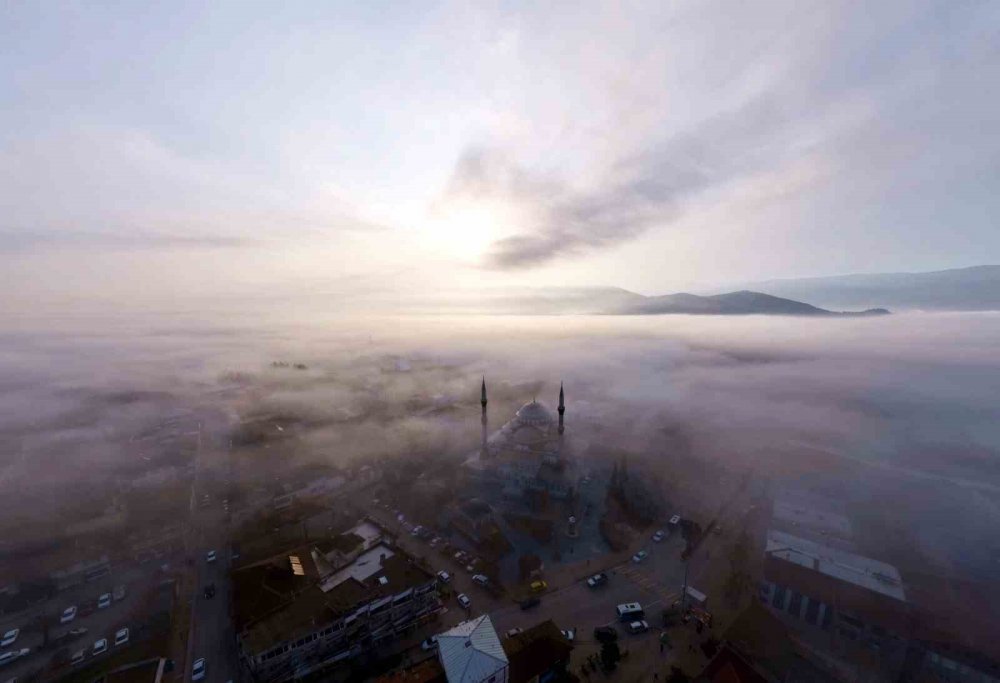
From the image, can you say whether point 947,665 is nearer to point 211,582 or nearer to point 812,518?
point 812,518

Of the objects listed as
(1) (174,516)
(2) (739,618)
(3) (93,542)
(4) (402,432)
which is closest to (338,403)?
(4) (402,432)

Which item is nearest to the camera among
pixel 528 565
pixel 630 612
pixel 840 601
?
pixel 840 601

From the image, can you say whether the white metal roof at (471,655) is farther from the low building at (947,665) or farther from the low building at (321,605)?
the low building at (947,665)

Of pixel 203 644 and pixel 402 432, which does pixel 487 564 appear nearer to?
pixel 203 644

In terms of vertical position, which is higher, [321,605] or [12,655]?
[321,605]

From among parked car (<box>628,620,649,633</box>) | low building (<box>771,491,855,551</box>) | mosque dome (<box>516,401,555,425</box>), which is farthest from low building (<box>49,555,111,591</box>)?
low building (<box>771,491,855,551</box>)

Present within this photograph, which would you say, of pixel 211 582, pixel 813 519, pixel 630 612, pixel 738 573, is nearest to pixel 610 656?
pixel 630 612
